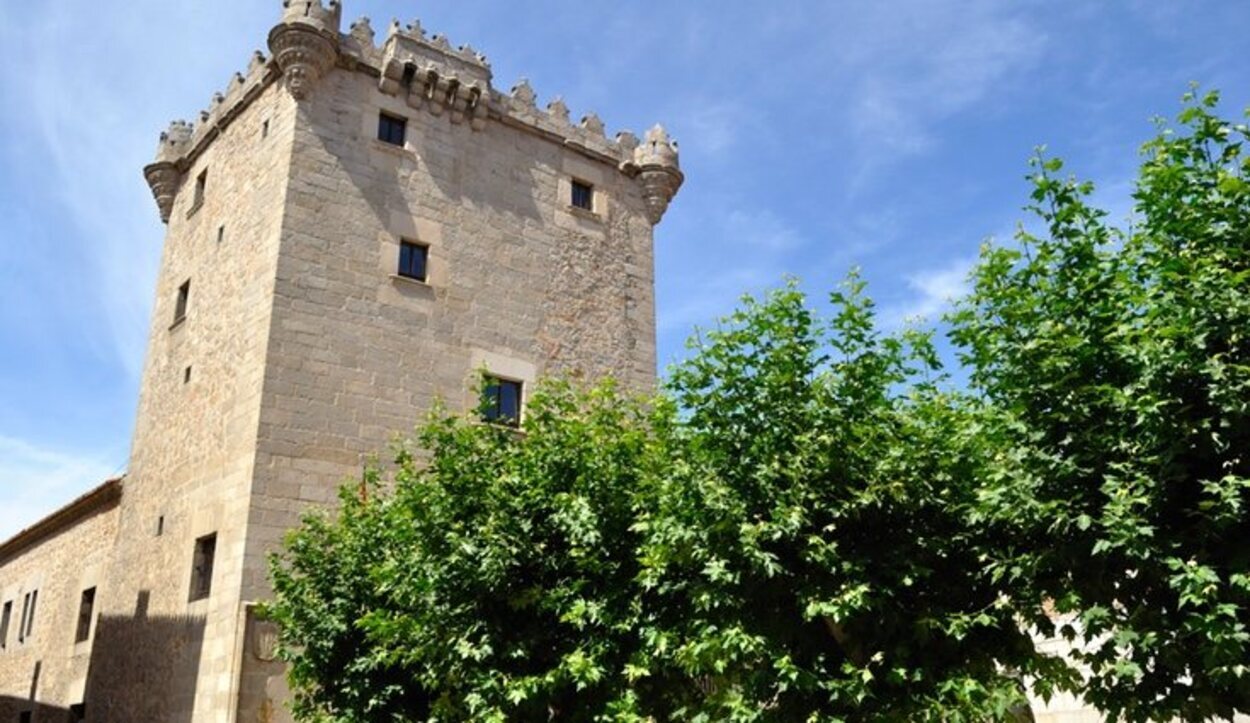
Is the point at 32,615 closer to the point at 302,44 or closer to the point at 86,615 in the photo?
the point at 86,615

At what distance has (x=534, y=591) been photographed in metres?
11.6

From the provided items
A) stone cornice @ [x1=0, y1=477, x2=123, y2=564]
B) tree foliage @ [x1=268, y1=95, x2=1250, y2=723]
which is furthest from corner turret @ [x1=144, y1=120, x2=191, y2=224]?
tree foliage @ [x1=268, y1=95, x2=1250, y2=723]

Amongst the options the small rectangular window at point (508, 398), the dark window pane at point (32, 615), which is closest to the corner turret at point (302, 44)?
the small rectangular window at point (508, 398)

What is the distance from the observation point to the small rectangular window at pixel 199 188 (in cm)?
2220

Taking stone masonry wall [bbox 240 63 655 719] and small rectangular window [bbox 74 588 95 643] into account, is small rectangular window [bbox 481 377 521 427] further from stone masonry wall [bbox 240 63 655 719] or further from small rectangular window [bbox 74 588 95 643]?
small rectangular window [bbox 74 588 95 643]

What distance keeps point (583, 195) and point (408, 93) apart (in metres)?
4.35

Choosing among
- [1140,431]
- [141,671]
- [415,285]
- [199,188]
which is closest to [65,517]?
[141,671]

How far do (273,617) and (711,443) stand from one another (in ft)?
26.1

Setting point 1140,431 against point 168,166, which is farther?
point 168,166

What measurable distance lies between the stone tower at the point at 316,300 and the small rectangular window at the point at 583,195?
4 centimetres

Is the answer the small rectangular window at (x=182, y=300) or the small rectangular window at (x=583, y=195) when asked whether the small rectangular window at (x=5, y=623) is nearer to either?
the small rectangular window at (x=182, y=300)

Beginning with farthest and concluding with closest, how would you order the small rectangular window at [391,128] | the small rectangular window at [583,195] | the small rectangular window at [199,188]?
the small rectangular window at [583,195] → the small rectangular window at [199,188] → the small rectangular window at [391,128]

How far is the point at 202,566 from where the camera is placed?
695 inches

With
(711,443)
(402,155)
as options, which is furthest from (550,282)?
(711,443)
